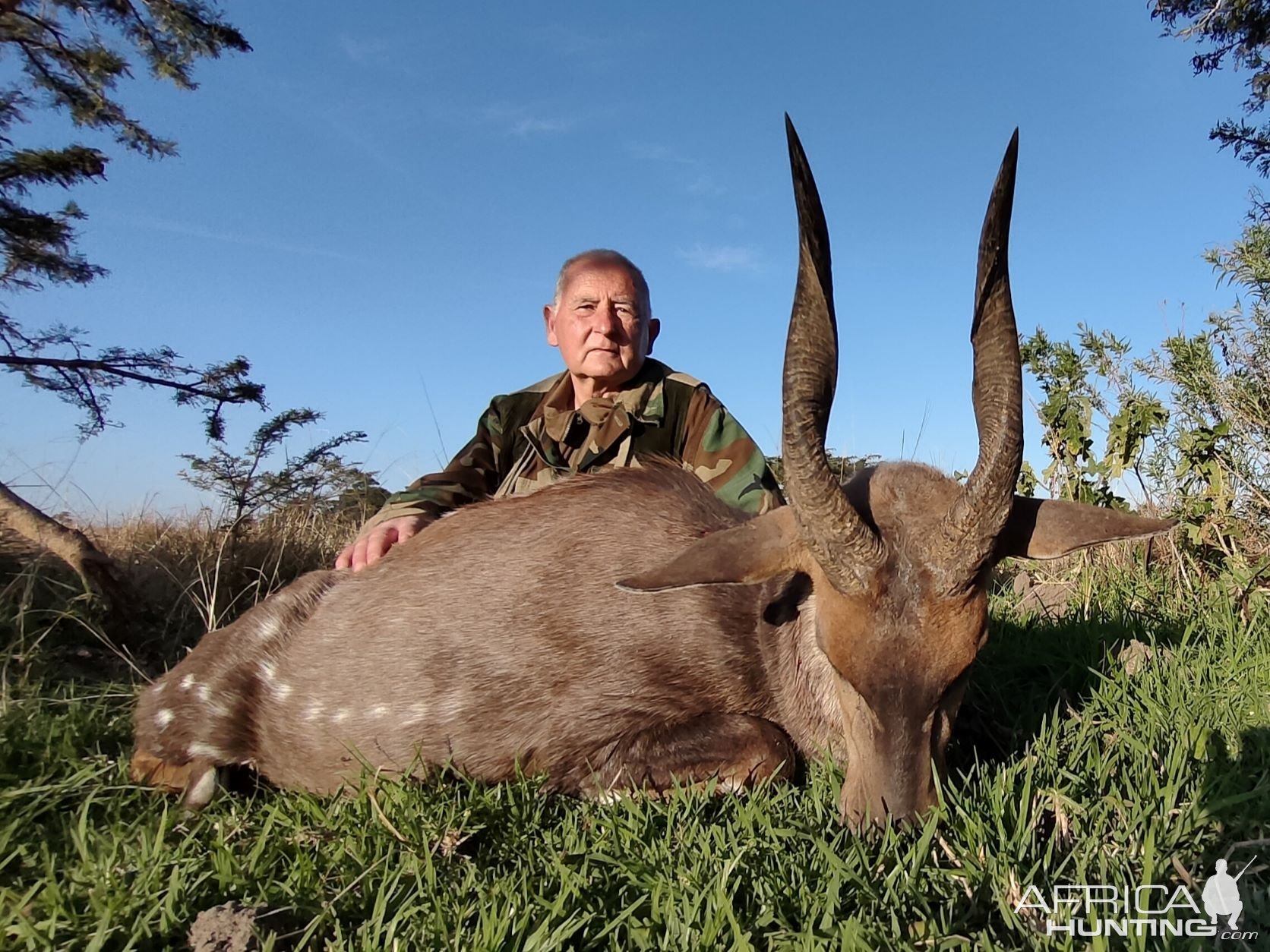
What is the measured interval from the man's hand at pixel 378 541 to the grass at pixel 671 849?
1.20 metres

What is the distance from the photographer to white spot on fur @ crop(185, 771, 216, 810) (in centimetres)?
332

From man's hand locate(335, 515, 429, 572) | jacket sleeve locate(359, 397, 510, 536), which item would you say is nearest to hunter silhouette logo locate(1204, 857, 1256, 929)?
man's hand locate(335, 515, 429, 572)

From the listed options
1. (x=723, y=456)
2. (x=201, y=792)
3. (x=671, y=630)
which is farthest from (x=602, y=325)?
(x=201, y=792)

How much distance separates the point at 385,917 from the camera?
7.54 ft

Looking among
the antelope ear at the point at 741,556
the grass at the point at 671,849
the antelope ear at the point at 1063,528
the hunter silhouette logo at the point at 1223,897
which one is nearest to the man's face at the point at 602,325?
the antelope ear at the point at 741,556

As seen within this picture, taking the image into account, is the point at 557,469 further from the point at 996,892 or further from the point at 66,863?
the point at 996,892

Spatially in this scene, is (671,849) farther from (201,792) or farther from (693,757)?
(201,792)

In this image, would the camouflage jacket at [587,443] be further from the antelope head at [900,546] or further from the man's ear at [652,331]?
the antelope head at [900,546]

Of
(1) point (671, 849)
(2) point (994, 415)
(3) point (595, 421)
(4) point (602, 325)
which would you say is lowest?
(1) point (671, 849)

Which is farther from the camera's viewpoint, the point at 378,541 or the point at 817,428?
the point at 378,541

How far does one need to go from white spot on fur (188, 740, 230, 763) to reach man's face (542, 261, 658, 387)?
3.07m

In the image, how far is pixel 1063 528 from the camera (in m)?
2.98

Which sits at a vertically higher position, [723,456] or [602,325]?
[602,325]

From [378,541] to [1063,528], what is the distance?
3238 mm
